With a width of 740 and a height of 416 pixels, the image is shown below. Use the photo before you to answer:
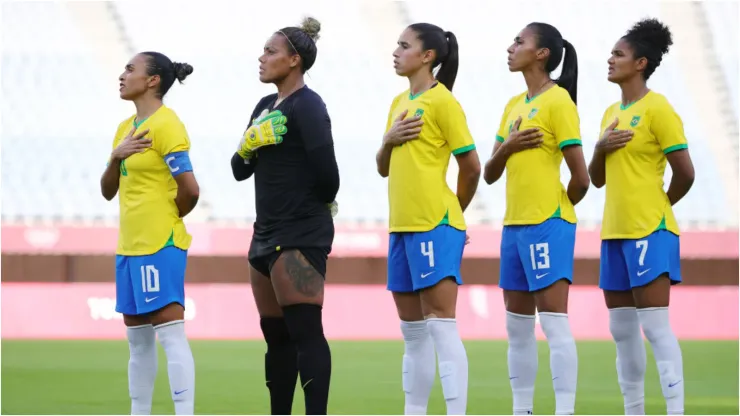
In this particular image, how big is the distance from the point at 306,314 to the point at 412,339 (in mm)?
552

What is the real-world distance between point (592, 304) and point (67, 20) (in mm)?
10018

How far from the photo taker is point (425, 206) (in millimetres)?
4746

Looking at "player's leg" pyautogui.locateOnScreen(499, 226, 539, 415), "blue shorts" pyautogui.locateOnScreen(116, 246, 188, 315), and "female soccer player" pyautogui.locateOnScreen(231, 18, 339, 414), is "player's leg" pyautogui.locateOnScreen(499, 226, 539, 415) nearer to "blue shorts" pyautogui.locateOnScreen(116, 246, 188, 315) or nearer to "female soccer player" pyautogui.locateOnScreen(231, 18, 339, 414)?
"female soccer player" pyautogui.locateOnScreen(231, 18, 339, 414)

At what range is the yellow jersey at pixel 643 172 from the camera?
5117 millimetres

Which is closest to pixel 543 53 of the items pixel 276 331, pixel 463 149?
pixel 463 149

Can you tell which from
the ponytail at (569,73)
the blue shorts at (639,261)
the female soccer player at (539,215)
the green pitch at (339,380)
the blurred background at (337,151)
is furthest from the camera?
the blurred background at (337,151)

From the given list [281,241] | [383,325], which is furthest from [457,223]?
[383,325]

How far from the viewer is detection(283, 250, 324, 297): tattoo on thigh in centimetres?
446

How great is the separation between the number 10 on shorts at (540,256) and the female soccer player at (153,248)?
4.76 feet

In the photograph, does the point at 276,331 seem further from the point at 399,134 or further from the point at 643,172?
the point at 643,172

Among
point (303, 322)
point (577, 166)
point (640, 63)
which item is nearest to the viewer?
point (303, 322)

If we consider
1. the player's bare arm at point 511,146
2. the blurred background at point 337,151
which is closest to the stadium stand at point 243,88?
the blurred background at point 337,151

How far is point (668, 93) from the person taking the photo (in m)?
17.4

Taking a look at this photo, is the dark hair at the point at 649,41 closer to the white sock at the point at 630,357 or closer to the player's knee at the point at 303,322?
the white sock at the point at 630,357
